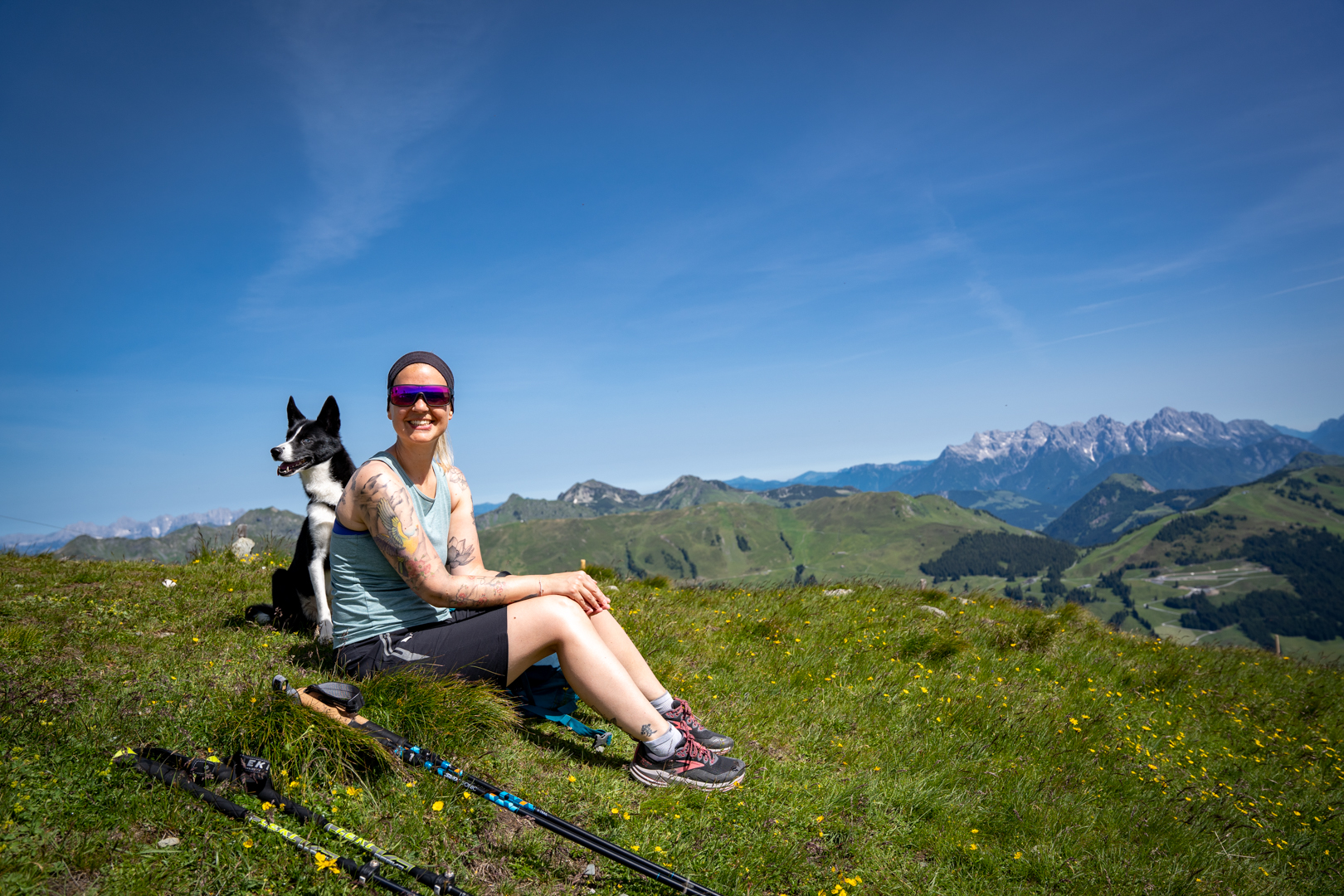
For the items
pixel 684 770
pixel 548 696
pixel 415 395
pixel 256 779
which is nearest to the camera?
pixel 256 779

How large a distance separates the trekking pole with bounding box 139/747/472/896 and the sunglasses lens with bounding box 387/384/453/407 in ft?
8.78

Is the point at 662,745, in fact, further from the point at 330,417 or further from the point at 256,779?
the point at 330,417

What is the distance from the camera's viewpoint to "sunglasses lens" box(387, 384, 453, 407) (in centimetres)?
524

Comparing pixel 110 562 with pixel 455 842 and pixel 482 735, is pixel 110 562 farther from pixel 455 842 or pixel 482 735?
pixel 455 842

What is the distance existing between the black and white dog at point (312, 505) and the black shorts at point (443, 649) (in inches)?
79.9

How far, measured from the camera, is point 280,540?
1401 cm

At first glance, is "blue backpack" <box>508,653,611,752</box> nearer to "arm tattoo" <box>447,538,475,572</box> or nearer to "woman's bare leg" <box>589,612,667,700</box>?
"woman's bare leg" <box>589,612,667,700</box>

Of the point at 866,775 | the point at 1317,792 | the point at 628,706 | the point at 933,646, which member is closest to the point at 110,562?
the point at 628,706

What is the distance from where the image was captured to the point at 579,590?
5.43m

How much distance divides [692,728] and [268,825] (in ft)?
10.3

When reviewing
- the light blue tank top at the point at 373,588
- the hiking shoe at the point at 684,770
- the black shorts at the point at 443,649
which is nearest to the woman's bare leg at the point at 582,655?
the black shorts at the point at 443,649

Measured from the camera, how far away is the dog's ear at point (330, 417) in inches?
291

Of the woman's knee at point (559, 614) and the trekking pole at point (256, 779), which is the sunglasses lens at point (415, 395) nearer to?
the woman's knee at point (559, 614)

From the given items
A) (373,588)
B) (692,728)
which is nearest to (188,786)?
(373,588)
